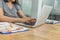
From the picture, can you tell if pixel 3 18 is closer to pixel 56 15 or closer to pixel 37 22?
pixel 37 22

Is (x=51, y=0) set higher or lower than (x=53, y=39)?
higher

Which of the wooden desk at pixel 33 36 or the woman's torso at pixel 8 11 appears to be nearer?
the wooden desk at pixel 33 36

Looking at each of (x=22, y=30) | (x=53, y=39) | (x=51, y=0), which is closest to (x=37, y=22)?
(x=22, y=30)

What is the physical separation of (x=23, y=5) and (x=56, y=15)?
140cm

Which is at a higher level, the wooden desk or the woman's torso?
the woman's torso

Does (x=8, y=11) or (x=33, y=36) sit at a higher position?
(x=8, y=11)

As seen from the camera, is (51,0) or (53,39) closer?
(53,39)

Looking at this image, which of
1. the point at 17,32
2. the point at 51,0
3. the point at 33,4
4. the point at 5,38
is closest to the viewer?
the point at 5,38

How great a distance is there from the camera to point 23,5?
3305 millimetres

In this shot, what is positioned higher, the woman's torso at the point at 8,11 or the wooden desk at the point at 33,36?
the woman's torso at the point at 8,11

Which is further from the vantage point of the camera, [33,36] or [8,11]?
[8,11]

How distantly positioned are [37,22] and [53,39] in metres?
0.44

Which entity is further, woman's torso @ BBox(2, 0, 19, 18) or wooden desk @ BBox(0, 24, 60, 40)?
woman's torso @ BBox(2, 0, 19, 18)

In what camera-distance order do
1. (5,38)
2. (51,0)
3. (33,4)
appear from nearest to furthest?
1. (5,38)
2. (51,0)
3. (33,4)
